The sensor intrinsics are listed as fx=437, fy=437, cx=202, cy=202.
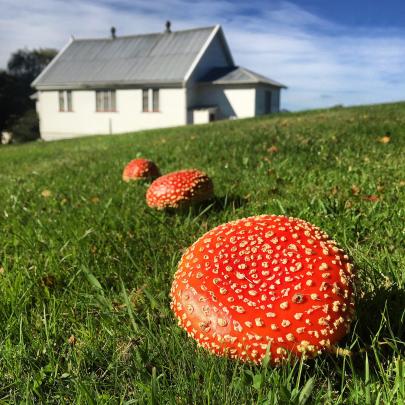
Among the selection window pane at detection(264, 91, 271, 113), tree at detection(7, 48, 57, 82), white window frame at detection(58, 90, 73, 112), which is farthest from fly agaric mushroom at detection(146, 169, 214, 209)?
tree at detection(7, 48, 57, 82)

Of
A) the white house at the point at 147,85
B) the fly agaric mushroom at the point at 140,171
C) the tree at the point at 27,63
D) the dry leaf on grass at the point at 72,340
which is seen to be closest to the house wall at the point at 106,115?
the white house at the point at 147,85

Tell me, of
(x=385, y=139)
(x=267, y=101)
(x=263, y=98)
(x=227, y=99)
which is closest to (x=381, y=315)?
(x=385, y=139)

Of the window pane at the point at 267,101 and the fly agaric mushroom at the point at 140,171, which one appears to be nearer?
the fly agaric mushroom at the point at 140,171

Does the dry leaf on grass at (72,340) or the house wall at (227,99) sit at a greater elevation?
the dry leaf on grass at (72,340)

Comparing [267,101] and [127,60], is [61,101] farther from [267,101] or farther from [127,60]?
[267,101]

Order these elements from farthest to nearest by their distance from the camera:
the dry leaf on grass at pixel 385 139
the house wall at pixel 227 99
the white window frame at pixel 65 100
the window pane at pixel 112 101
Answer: the white window frame at pixel 65 100 < the window pane at pixel 112 101 < the house wall at pixel 227 99 < the dry leaf on grass at pixel 385 139

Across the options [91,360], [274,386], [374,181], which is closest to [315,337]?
[274,386]

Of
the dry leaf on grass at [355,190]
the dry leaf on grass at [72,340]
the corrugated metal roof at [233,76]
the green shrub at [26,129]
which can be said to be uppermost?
the corrugated metal roof at [233,76]

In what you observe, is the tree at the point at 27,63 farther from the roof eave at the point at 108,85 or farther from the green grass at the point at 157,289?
the green grass at the point at 157,289
